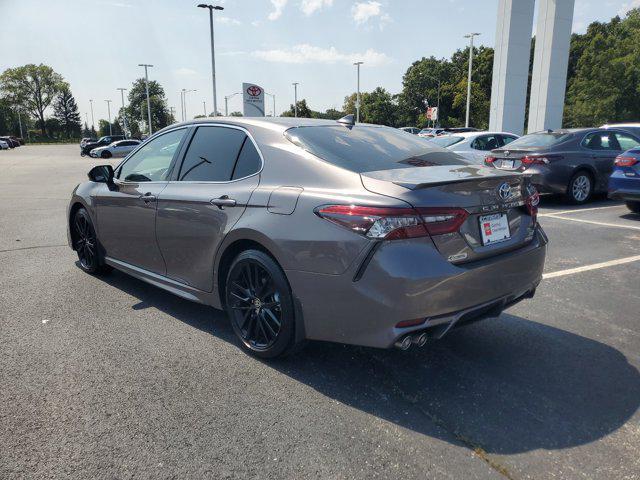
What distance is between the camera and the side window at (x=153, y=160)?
4245 millimetres

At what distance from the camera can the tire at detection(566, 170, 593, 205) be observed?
1008cm

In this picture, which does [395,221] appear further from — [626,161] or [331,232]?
[626,161]

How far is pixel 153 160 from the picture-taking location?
446 centimetres

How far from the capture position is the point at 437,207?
9.02 ft

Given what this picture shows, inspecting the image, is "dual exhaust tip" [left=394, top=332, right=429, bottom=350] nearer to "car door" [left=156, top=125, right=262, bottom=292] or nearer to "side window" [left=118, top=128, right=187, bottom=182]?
"car door" [left=156, top=125, right=262, bottom=292]

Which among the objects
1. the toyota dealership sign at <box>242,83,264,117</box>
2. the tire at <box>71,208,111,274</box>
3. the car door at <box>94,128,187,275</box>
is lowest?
the tire at <box>71,208,111,274</box>

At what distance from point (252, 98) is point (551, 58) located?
15607 millimetres

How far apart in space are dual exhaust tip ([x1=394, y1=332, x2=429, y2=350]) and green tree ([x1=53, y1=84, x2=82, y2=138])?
142 m

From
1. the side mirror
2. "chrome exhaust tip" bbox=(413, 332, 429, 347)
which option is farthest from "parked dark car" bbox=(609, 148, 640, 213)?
the side mirror

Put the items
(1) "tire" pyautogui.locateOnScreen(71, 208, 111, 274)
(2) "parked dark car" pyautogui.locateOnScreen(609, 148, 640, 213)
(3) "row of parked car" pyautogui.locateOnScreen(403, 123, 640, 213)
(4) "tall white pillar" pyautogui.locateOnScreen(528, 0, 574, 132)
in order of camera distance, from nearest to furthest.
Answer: (1) "tire" pyautogui.locateOnScreen(71, 208, 111, 274), (2) "parked dark car" pyautogui.locateOnScreen(609, 148, 640, 213), (3) "row of parked car" pyautogui.locateOnScreen(403, 123, 640, 213), (4) "tall white pillar" pyautogui.locateOnScreen(528, 0, 574, 132)

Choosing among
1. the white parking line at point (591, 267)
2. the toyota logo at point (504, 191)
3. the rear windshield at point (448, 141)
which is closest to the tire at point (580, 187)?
the rear windshield at point (448, 141)

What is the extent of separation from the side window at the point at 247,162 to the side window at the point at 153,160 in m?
0.86

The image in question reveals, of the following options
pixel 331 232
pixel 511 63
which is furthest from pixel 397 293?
pixel 511 63

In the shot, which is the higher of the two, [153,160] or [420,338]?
[153,160]
